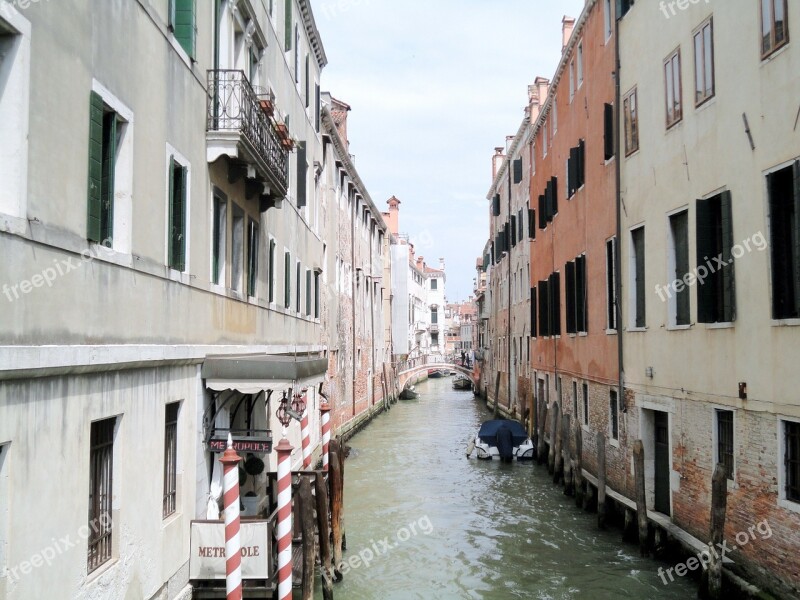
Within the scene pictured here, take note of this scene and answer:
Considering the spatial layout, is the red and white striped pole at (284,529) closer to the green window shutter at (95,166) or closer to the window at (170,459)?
the window at (170,459)

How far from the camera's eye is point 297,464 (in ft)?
50.3

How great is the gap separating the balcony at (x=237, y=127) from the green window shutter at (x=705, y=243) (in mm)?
5078

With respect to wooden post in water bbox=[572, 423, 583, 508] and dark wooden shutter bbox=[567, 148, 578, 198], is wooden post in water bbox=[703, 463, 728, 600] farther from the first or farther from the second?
dark wooden shutter bbox=[567, 148, 578, 198]

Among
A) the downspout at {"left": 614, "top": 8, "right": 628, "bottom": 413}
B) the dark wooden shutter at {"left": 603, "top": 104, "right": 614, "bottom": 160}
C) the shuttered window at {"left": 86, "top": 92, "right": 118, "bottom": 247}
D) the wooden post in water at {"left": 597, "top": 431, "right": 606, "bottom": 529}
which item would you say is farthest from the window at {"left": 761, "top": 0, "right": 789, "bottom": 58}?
the wooden post in water at {"left": 597, "top": 431, "right": 606, "bottom": 529}

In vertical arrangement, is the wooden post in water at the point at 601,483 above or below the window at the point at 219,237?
below

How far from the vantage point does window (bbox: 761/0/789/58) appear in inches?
296

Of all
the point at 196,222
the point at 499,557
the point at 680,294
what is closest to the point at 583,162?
the point at 680,294

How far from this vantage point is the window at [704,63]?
9.34m

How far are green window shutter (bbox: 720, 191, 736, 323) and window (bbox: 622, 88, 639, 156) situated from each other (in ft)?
11.8

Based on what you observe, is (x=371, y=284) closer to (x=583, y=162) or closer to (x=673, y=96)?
(x=583, y=162)

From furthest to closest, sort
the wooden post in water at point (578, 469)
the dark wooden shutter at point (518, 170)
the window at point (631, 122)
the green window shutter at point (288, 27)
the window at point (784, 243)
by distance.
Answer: the dark wooden shutter at point (518, 170), the wooden post in water at point (578, 469), the green window shutter at point (288, 27), the window at point (631, 122), the window at point (784, 243)

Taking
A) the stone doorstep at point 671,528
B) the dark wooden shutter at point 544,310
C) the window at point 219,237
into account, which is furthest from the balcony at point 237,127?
the dark wooden shutter at point 544,310

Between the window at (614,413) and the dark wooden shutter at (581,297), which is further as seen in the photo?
the dark wooden shutter at (581,297)

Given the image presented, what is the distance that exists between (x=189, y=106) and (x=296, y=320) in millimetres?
7764
